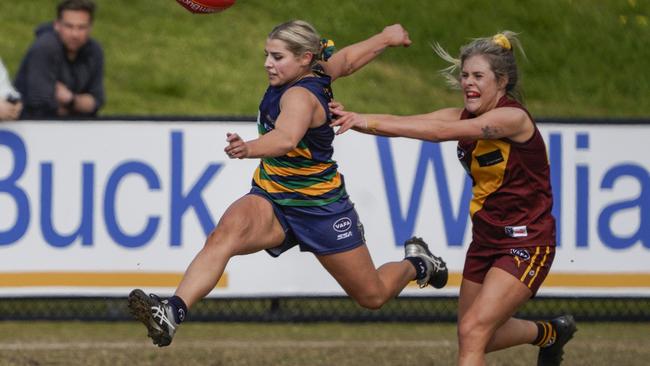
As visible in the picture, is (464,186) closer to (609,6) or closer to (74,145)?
(74,145)

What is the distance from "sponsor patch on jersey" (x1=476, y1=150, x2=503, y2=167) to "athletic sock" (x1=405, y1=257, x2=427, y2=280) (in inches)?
55.6

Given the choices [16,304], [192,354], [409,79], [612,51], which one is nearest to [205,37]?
[409,79]

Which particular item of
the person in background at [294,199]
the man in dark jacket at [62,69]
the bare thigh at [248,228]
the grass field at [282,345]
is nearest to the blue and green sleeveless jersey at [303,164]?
the person in background at [294,199]

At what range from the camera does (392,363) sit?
9.45 meters

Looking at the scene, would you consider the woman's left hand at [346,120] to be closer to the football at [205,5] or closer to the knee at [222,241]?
the knee at [222,241]

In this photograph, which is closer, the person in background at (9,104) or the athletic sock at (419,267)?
the athletic sock at (419,267)

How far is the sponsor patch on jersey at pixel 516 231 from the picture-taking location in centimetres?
755

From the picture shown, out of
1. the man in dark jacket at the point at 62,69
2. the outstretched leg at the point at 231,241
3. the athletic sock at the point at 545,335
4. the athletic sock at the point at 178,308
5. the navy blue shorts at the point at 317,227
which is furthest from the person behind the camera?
the man in dark jacket at the point at 62,69

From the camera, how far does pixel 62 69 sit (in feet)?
35.2

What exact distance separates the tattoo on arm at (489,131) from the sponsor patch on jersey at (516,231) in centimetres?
51

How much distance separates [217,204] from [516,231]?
3398mm

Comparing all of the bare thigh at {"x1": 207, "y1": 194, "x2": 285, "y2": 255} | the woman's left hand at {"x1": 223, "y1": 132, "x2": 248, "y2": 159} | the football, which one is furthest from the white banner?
the woman's left hand at {"x1": 223, "y1": 132, "x2": 248, "y2": 159}

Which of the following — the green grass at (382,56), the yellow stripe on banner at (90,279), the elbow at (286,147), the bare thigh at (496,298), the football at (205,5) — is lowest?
the yellow stripe on banner at (90,279)

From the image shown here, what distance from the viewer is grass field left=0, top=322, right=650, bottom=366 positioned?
373 inches
